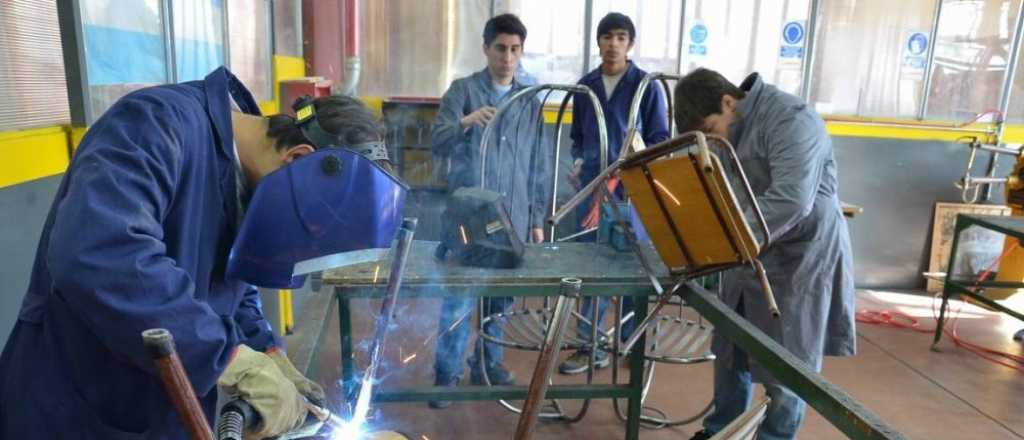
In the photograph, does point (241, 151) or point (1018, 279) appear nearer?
point (241, 151)

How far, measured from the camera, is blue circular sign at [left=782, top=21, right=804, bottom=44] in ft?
15.4

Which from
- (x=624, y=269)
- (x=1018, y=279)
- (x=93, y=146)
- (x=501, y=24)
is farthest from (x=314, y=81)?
(x=1018, y=279)

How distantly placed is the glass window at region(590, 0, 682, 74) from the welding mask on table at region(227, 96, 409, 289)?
12.9 ft

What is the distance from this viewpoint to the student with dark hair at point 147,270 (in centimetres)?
72

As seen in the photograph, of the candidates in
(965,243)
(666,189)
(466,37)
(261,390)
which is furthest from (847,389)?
(466,37)

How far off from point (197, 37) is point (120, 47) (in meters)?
0.60

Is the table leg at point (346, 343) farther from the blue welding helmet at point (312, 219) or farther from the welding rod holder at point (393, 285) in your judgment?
the blue welding helmet at point (312, 219)

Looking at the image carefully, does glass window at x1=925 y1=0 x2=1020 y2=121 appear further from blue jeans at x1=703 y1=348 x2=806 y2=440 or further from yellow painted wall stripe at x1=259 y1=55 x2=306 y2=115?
yellow painted wall stripe at x1=259 y1=55 x2=306 y2=115

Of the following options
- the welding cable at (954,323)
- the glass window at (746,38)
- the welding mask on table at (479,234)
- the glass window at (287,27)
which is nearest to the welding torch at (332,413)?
the welding mask on table at (479,234)

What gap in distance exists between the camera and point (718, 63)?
4.78 meters

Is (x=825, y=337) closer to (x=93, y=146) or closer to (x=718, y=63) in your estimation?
(x=93, y=146)

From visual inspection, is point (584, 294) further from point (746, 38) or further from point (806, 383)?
point (746, 38)

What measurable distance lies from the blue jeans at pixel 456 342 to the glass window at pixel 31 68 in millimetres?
1572

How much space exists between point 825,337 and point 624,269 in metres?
0.75
